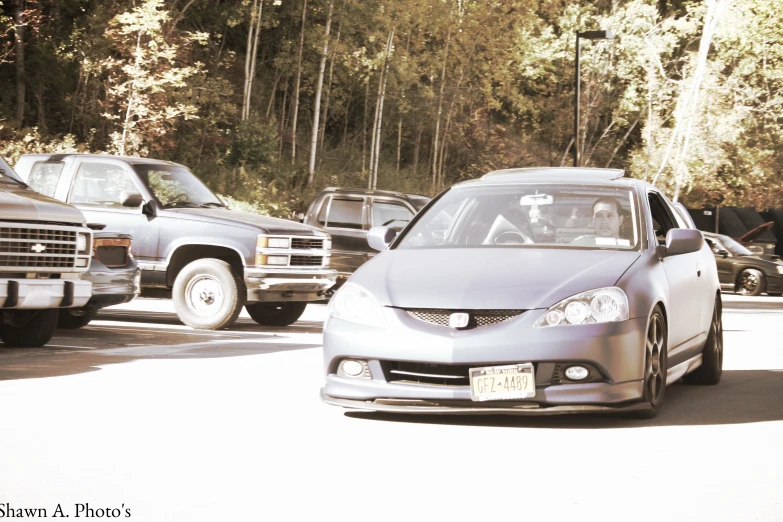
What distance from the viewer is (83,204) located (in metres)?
16.3

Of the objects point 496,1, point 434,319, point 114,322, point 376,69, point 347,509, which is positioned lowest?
point 114,322

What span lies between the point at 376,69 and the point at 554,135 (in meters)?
20.6

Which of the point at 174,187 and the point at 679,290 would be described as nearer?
the point at 679,290

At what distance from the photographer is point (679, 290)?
9.38m

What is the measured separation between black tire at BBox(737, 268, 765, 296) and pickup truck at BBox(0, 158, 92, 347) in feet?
74.5

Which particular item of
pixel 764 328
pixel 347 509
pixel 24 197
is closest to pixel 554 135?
pixel 764 328

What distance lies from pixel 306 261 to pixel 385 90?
30.6 m

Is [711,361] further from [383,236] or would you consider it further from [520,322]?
[520,322]

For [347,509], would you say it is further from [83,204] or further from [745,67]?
[745,67]

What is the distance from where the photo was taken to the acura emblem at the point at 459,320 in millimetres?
7855

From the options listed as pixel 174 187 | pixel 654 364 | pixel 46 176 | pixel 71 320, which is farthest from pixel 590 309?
pixel 46 176

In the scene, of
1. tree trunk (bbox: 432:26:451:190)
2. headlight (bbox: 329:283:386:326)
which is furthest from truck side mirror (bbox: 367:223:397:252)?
tree trunk (bbox: 432:26:451:190)

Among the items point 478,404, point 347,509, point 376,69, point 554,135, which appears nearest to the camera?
point 347,509

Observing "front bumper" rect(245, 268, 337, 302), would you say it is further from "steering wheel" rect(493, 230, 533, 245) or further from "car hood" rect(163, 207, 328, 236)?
"steering wheel" rect(493, 230, 533, 245)
